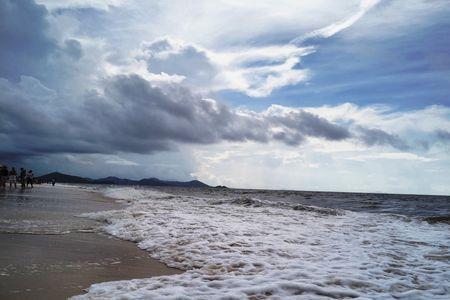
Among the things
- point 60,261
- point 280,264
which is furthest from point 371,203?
point 60,261

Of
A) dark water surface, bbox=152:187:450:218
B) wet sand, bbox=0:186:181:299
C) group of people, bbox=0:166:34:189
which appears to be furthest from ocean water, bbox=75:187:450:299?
group of people, bbox=0:166:34:189

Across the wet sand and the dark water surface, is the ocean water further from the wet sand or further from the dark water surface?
the dark water surface

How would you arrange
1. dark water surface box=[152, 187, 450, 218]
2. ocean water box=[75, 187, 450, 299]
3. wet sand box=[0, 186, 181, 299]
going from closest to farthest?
wet sand box=[0, 186, 181, 299] → ocean water box=[75, 187, 450, 299] → dark water surface box=[152, 187, 450, 218]

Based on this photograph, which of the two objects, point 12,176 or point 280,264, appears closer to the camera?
point 280,264

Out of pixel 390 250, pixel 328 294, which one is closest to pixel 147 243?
pixel 328 294

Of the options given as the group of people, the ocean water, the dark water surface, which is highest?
the group of people

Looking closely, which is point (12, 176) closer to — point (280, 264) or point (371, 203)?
point (280, 264)

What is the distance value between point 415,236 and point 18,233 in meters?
12.7

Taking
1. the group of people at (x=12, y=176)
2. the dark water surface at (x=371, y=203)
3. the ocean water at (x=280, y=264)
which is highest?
the group of people at (x=12, y=176)

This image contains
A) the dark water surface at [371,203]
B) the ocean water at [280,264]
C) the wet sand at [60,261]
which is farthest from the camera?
the dark water surface at [371,203]

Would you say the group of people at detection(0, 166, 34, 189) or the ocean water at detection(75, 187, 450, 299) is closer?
the ocean water at detection(75, 187, 450, 299)

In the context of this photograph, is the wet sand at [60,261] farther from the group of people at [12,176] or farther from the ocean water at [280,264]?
the group of people at [12,176]

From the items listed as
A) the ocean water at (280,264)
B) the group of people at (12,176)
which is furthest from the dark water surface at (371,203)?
the group of people at (12,176)

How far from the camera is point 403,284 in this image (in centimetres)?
602
